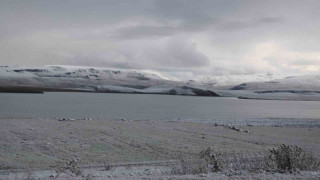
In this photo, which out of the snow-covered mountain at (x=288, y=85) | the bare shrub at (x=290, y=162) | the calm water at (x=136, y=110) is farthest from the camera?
the snow-covered mountain at (x=288, y=85)

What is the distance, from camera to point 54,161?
11.8 m

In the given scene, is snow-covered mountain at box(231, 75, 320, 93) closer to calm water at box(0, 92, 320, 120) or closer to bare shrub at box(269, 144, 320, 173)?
calm water at box(0, 92, 320, 120)

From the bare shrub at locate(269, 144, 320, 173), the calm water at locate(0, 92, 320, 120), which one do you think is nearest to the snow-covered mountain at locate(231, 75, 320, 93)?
the calm water at locate(0, 92, 320, 120)

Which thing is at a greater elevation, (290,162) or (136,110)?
(290,162)

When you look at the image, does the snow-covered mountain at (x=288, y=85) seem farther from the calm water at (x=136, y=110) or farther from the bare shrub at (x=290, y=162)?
the bare shrub at (x=290, y=162)

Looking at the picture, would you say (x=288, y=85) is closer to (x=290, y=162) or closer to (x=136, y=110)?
(x=136, y=110)

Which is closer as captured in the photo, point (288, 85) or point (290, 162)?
point (290, 162)

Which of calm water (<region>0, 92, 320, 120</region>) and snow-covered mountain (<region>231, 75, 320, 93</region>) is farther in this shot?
snow-covered mountain (<region>231, 75, 320, 93</region>)

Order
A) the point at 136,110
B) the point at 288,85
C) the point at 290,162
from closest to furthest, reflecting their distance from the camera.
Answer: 1. the point at 290,162
2. the point at 136,110
3. the point at 288,85

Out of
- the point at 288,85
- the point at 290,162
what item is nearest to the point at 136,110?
the point at 290,162

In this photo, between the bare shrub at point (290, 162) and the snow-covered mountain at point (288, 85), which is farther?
the snow-covered mountain at point (288, 85)

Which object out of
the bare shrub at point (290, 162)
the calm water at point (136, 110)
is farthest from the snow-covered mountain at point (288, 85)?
the bare shrub at point (290, 162)

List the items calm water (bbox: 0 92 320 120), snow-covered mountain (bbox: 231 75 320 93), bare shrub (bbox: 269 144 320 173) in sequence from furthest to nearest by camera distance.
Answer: snow-covered mountain (bbox: 231 75 320 93) < calm water (bbox: 0 92 320 120) < bare shrub (bbox: 269 144 320 173)

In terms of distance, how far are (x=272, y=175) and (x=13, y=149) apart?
966cm
